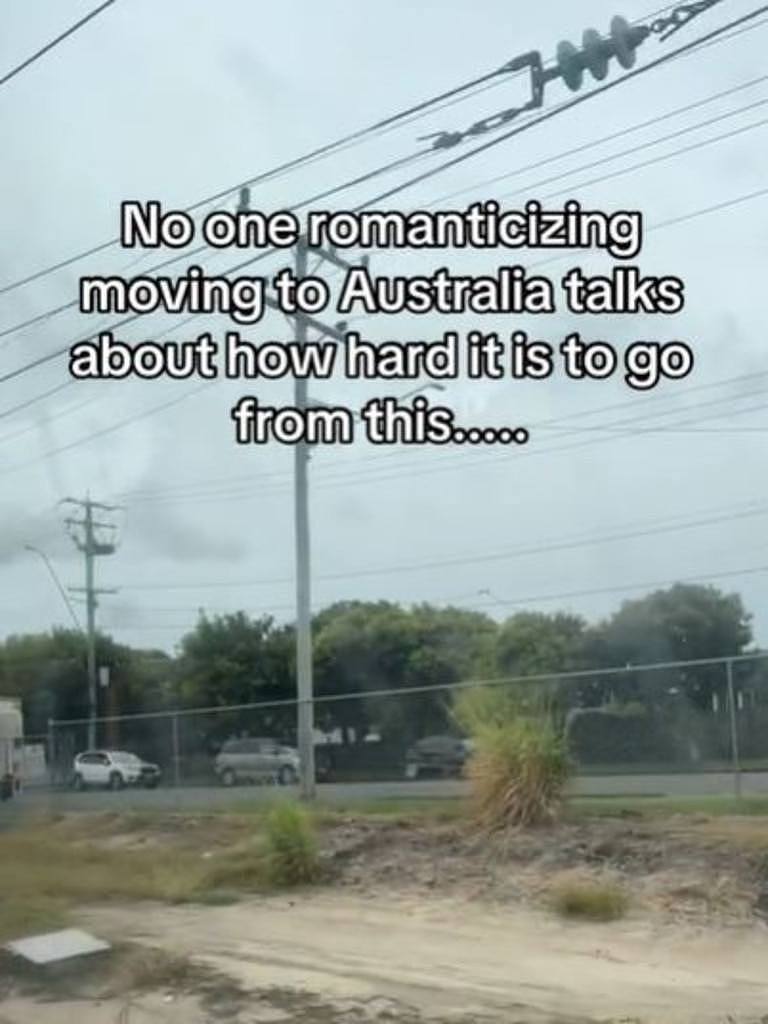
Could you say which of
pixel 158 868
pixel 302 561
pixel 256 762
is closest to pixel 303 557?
pixel 302 561

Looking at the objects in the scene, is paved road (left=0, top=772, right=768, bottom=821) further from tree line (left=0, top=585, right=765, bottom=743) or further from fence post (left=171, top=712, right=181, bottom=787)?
tree line (left=0, top=585, right=765, bottom=743)

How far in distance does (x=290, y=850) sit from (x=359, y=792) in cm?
899

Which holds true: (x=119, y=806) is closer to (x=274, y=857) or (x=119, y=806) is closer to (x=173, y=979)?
(x=274, y=857)

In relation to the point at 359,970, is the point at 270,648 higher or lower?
higher

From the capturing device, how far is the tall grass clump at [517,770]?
16422mm

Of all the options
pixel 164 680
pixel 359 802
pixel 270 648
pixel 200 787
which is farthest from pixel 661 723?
pixel 164 680

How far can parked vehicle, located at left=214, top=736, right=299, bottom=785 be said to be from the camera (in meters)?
26.1

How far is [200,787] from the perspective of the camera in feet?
Answer: 87.3

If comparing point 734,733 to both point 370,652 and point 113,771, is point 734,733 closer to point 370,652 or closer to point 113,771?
point 113,771

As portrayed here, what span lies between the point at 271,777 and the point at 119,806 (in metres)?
2.62

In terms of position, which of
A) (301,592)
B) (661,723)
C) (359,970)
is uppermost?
(301,592)

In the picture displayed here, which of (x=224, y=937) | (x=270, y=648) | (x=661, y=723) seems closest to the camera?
(x=224, y=937)

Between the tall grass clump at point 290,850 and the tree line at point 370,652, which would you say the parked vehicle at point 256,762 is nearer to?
the tall grass clump at point 290,850

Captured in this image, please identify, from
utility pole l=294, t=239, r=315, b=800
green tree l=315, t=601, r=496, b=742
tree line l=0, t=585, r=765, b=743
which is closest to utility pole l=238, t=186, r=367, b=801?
utility pole l=294, t=239, r=315, b=800
